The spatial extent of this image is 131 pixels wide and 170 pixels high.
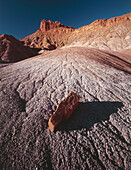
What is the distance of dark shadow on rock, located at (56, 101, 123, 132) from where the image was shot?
5.21 feet

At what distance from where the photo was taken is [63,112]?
1599mm

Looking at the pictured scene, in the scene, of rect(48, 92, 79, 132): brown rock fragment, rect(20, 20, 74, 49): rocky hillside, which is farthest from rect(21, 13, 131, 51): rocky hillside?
rect(48, 92, 79, 132): brown rock fragment

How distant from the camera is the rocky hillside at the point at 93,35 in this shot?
92.6 ft

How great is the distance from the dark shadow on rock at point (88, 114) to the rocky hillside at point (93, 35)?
2876 centimetres

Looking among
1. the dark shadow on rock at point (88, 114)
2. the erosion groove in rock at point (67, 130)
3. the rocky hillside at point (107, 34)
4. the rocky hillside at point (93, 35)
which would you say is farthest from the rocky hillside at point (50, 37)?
the dark shadow on rock at point (88, 114)

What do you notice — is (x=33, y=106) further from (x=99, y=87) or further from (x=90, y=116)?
(x=99, y=87)

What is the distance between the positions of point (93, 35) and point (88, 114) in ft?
148

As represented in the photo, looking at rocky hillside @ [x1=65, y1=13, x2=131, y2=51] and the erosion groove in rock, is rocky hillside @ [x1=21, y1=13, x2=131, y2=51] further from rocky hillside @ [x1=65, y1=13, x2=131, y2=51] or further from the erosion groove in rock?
the erosion groove in rock

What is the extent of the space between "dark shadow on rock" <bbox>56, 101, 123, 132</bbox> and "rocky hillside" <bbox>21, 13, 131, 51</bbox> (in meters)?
28.8

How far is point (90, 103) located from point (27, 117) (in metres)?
1.59

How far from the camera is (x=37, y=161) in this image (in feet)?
3.96

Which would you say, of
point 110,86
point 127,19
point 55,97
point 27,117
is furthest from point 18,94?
point 127,19

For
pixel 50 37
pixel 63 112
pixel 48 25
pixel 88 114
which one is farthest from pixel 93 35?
pixel 63 112

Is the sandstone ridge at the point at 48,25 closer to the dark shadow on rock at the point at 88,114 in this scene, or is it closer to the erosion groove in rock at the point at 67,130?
the erosion groove in rock at the point at 67,130
